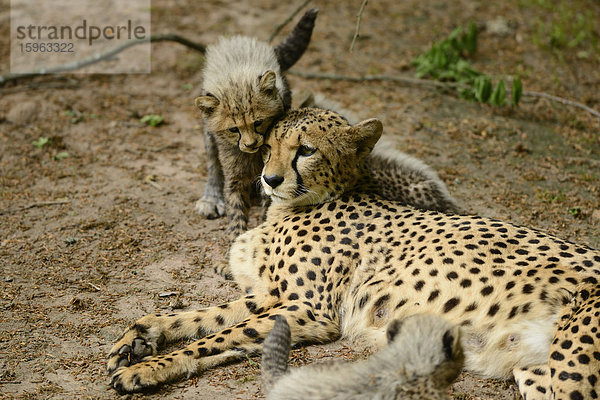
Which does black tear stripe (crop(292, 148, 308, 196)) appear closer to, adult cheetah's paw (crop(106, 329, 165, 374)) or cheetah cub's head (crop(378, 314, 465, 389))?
adult cheetah's paw (crop(106, 329, 165, 374))

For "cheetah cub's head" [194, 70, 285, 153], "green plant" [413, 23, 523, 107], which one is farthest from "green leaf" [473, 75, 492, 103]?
"cheetah cub's head" [194, 70, 285, 153]

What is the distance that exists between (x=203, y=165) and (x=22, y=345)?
9.23 feet

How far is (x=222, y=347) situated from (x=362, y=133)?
1.55 metres

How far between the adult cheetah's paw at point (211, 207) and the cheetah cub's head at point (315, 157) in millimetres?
1249

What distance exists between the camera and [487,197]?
5375 millimetres

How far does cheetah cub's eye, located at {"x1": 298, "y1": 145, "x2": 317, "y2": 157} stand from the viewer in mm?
3990

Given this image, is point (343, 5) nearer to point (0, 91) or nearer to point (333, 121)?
point (0, 91)

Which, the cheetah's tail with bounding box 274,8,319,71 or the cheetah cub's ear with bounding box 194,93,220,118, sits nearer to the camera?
the cheetah cub's ear with bounding box 194,93,220,118

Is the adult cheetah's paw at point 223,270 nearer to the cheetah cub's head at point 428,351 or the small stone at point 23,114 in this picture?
the cheetah cub's head at point 428,351

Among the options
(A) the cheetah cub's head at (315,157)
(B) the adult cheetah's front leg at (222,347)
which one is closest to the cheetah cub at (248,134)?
(A) the cheetah cub's head at (315,157)

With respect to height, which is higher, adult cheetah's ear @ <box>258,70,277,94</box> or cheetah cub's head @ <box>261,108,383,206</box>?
adult cheetah's ear @ <box>258,70,277,94</box>

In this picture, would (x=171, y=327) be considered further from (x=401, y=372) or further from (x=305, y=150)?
(x=401, y=372)

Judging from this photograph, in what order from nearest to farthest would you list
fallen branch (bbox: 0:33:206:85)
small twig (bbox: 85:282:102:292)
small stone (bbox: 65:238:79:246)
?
small twig (bbox: 85:282:102:292), small stone (bbox: 65:238:79:246), fallen branch (bbox: 0:33:206:85)

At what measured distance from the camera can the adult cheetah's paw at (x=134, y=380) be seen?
3.25 meters
